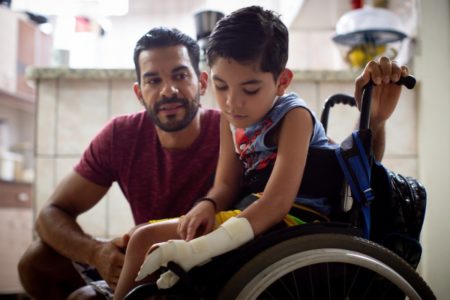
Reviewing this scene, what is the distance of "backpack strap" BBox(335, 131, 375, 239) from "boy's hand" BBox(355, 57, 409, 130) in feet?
0.32

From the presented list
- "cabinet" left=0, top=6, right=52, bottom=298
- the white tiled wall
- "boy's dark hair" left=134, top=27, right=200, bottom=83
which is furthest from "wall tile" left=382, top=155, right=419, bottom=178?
"cabinet" left=0, top=6, right=52, bottom=298

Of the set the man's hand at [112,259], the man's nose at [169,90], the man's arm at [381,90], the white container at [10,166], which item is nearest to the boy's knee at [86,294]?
the man's hand at [112,259]

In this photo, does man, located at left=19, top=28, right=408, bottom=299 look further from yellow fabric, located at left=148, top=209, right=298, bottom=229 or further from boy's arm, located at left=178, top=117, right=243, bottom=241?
yellow fabric, located at left=148, top=209, right=298, bottom=229

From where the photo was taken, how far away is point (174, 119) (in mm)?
1147

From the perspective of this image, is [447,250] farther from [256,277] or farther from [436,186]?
[256,277]

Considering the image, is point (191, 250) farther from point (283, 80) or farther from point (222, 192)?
point (283, 80)

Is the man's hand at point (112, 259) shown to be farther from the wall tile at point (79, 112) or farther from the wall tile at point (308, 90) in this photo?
the wall tile at point (308, 90)

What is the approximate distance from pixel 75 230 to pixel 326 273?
675 millimetres

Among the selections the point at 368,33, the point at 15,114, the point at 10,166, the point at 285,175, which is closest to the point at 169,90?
the point at 285,175

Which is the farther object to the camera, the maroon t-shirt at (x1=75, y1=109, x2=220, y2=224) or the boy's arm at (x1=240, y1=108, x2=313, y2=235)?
the maroon t-shirt at (x1=75, y1=109, x2=220, y2=224)

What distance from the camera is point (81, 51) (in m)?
2.06

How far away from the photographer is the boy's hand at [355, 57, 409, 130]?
790 millimetres

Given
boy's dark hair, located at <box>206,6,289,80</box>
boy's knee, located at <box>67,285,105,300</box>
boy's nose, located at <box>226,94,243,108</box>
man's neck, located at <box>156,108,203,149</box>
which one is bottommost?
boy's knee, located at <box>67,285,105,300</box>

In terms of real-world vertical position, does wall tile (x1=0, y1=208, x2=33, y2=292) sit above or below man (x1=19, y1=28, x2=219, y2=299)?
below
